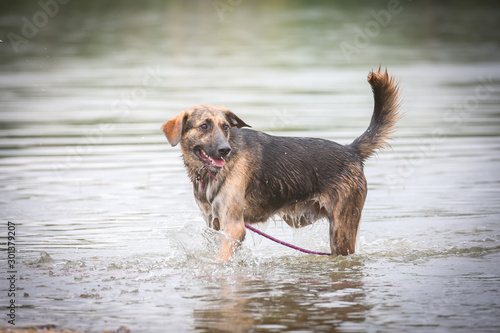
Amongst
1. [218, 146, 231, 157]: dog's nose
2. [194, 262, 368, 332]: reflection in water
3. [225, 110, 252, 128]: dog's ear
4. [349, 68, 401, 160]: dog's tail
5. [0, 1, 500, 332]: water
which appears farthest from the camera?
[349, 68, 401, 160]: dog's tail

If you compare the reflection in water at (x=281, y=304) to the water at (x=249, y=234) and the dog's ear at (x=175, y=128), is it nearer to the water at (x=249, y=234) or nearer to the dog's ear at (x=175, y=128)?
the water at (x=249, y=234)

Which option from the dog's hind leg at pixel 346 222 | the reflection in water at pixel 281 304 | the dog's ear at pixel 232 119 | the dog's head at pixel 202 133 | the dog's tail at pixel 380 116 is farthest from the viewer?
the dog's tail at pixel 380 116

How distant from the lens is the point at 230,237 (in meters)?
7.63

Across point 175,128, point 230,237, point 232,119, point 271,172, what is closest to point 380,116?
point 271,172

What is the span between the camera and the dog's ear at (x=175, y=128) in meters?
7.49

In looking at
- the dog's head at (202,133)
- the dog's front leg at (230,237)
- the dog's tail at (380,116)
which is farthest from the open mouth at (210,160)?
the dog's tail at (380,116)

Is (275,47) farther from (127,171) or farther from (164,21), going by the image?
(127,171)

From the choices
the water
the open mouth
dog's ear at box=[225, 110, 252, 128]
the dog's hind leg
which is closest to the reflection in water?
the water

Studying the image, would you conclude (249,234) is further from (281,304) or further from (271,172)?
(281,304)

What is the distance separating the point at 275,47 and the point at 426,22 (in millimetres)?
13456

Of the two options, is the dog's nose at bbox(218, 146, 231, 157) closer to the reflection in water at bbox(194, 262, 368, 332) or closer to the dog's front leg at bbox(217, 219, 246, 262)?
the dog's front leg at bbox(217, 219, 246, 262)

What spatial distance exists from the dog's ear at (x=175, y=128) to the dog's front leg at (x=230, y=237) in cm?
87

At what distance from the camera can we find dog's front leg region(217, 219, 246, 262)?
7.63 metres

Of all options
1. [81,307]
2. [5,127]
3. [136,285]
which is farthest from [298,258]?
[5,127]
